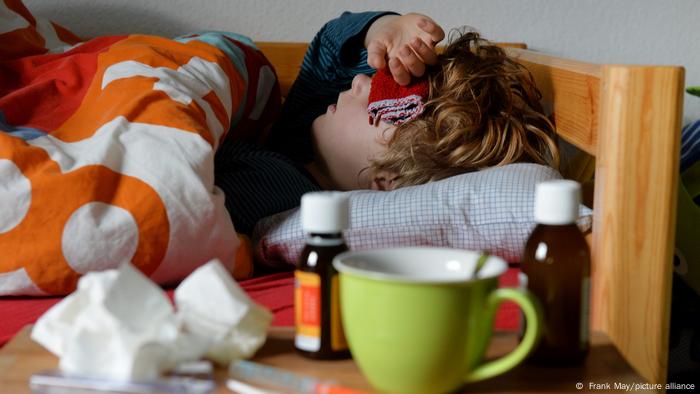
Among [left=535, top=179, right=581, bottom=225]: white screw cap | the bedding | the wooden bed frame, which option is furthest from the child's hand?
[left=535, top=179, right=581, bottom=225]: white screw cap

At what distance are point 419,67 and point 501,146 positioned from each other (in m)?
0.16

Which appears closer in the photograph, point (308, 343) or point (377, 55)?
point (308, 343)

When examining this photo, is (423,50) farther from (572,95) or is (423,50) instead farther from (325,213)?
(325,213)

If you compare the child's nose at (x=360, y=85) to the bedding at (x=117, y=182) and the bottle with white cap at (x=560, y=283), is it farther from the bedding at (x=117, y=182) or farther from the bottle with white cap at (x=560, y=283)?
the bottle with white cap at (x=560, y=283)

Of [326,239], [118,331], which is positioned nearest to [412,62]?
[326,239]

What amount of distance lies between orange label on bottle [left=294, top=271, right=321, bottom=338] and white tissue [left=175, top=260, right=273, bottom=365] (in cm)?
3

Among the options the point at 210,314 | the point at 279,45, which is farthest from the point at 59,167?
the point at 279,45

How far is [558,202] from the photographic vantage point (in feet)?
1.73

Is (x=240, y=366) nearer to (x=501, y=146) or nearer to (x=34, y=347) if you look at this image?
(x=34, y=347)

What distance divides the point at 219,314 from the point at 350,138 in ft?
2.26

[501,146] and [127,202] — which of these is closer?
[127,202]

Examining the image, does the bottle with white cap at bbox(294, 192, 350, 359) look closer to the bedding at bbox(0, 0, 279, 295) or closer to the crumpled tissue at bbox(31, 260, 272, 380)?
the crumpled tissue at bbox(31, 260, 272, 380)

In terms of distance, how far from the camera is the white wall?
1562 millimetres

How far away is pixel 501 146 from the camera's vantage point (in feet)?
3.61
